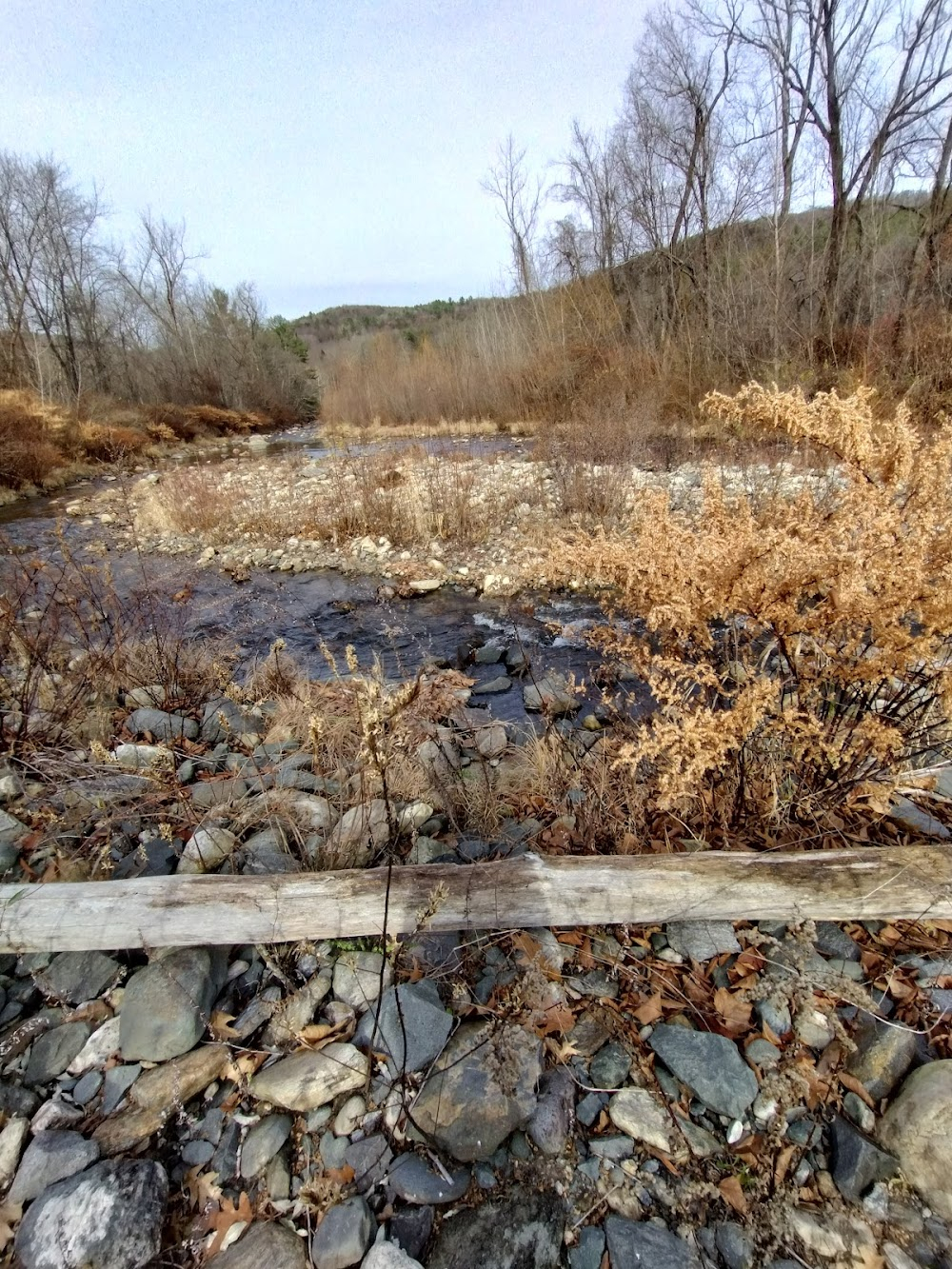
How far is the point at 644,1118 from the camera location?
1377 millimetres

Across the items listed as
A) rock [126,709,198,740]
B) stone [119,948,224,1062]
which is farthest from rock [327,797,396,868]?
rock [126,709,198,740]

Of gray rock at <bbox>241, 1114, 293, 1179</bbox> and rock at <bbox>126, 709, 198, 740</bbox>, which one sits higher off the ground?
rock at <bbox>126, 709, 198, 740</bbox>

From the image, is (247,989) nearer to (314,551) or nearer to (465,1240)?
(465,1240)

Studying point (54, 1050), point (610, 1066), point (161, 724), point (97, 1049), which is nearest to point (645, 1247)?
point (610, 1066)

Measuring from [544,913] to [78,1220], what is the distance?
1240mm

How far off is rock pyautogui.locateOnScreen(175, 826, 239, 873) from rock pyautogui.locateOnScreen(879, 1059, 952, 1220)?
2.09 meters

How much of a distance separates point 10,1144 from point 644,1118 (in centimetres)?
153

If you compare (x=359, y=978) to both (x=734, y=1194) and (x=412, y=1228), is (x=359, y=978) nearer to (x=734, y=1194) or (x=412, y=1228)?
(x=412, y=1228)

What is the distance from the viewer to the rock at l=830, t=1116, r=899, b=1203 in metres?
1.21

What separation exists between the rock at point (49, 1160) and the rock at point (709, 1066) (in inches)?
55.9

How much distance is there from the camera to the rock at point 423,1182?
127cm

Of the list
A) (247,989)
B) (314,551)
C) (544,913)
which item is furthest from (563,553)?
(314,551)

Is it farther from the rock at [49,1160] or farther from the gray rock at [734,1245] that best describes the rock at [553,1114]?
the rock at [49,1160]

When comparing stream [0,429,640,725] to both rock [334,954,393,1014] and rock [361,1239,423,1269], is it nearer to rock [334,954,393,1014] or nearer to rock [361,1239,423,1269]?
rock [334,954,393,1014]
